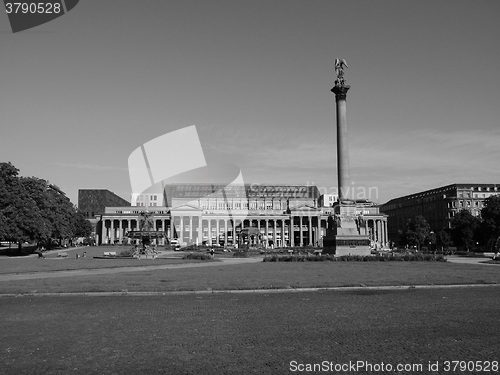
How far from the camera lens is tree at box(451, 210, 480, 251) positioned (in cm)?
12069

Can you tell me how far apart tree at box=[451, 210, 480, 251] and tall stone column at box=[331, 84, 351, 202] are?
66.5 meters

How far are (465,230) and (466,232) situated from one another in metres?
0.60

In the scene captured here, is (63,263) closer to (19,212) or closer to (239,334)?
(19,212)

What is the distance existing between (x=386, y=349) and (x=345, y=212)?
168 ft

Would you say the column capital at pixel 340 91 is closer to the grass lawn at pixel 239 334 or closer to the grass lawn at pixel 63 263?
the grass lawn at pixel 63 263

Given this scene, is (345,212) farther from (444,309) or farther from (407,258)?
(444,309)

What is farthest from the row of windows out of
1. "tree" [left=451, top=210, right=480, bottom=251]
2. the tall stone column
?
the tall stone column

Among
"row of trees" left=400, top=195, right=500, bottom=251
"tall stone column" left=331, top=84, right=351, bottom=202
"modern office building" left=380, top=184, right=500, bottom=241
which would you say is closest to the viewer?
"tall stone column" left=331, top=84, right=351, bottom=202

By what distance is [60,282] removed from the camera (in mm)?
31656

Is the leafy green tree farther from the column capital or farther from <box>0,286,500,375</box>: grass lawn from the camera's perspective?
<box>0,286,500,375</box>: grass lawn

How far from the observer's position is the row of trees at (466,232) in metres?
106

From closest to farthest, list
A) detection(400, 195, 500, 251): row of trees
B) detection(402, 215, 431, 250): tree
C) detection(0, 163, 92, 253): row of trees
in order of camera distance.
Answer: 1. detection(0, 163, 92, 253): row of trees
2. detection(400, 195, 500, 251): row of trees
3. detection(402, 215, 431, 250): tree

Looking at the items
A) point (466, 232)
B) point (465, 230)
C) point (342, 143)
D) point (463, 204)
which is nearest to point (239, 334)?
point (342, 143)

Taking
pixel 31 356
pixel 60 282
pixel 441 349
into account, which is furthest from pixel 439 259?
pixel 31 356
